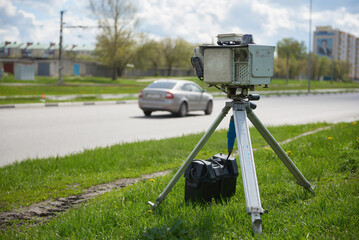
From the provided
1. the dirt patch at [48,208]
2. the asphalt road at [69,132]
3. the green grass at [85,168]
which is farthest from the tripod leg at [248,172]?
the asphalt road at [69,132]

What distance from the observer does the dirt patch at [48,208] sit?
13.3ft

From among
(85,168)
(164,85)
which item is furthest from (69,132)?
(164,85)

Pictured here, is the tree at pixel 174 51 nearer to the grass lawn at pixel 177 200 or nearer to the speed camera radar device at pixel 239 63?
the grass lawn at pixel 177 200

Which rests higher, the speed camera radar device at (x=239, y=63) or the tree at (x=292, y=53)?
the tree at (x=292, y=53)

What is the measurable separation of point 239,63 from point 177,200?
1.57 m

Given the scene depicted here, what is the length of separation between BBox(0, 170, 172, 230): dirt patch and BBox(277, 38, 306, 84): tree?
117m

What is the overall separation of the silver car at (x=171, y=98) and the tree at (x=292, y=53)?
10512 cm

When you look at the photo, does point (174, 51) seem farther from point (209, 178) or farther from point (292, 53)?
point (209, 178)

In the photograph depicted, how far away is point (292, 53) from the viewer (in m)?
133

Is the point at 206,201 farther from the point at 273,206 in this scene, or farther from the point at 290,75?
the point at 290,75

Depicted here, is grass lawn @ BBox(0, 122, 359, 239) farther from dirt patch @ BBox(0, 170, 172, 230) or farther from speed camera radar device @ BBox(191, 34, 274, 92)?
speed camera radar device @ BBox(191, 34, 274, 92)

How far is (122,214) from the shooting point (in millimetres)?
3639

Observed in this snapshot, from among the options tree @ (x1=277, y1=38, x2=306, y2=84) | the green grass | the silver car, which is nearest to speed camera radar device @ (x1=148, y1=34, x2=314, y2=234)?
the green grass

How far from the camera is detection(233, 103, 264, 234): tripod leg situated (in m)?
2.87
